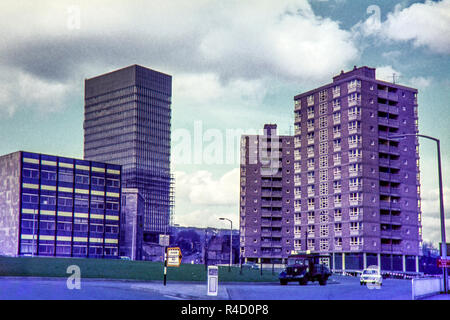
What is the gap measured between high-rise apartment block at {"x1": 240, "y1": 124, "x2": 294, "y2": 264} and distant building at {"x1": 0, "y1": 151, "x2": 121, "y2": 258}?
3652cm

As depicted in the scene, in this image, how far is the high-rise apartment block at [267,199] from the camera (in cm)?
16025

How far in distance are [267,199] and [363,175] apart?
167 ft

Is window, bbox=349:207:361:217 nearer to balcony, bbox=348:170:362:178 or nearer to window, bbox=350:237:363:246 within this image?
window, bbox=350:237:363:246

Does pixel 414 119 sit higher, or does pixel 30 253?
pixel 414 119

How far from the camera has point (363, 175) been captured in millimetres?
115875

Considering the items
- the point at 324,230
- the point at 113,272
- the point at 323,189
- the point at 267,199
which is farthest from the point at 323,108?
the point at 113,272

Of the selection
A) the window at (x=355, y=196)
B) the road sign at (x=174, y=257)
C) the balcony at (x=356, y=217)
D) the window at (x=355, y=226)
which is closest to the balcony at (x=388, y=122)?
the window at (x=355, y=196)

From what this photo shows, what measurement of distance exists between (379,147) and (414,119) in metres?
10.9

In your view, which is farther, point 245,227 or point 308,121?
point 245,227

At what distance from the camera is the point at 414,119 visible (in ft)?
405
